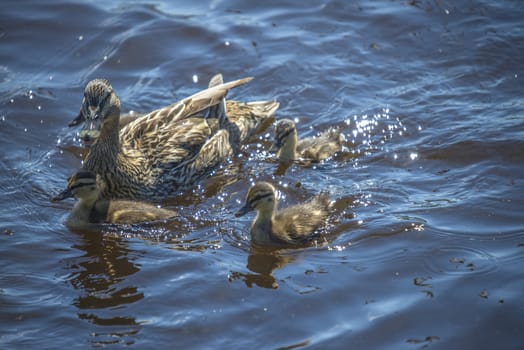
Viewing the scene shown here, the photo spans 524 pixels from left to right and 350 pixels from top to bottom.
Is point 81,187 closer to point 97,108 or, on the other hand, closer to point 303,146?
point 97,108

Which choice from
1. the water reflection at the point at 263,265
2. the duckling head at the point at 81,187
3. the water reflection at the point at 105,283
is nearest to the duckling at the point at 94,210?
the duckling head at the point at 81,187

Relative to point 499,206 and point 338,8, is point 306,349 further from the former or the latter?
point 338,8

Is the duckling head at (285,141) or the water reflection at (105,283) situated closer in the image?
the water reflection at (105,283)

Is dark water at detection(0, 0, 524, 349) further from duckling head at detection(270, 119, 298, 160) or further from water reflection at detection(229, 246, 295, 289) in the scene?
duckling head at detection(270, 119, 298, 160)

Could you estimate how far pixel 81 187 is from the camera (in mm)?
6113

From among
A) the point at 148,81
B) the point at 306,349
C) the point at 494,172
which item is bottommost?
the point at 306,349

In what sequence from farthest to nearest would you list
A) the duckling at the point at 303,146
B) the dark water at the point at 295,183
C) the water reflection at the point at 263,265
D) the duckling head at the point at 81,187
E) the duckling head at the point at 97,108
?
1. the duckling at the point at 303,146
2. the duckling head at the point at 97,108
3. the duckling head at the point at 81,187
4. the water reflection at the point at 263,265
5. the dark water at the point at 295,183

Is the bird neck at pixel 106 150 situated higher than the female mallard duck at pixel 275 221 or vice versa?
the bird neck at pixel 106 150

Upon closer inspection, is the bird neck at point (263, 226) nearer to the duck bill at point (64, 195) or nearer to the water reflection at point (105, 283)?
the water reflection at point (105, 283)

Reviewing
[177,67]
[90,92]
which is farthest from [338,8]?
[90,92]

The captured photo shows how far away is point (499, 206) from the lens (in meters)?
6.22

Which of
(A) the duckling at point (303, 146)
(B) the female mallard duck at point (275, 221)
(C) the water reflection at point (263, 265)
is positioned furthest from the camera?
(A) the duckling at point (303, 146)

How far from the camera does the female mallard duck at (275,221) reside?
5945mm

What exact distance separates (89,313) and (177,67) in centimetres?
407
